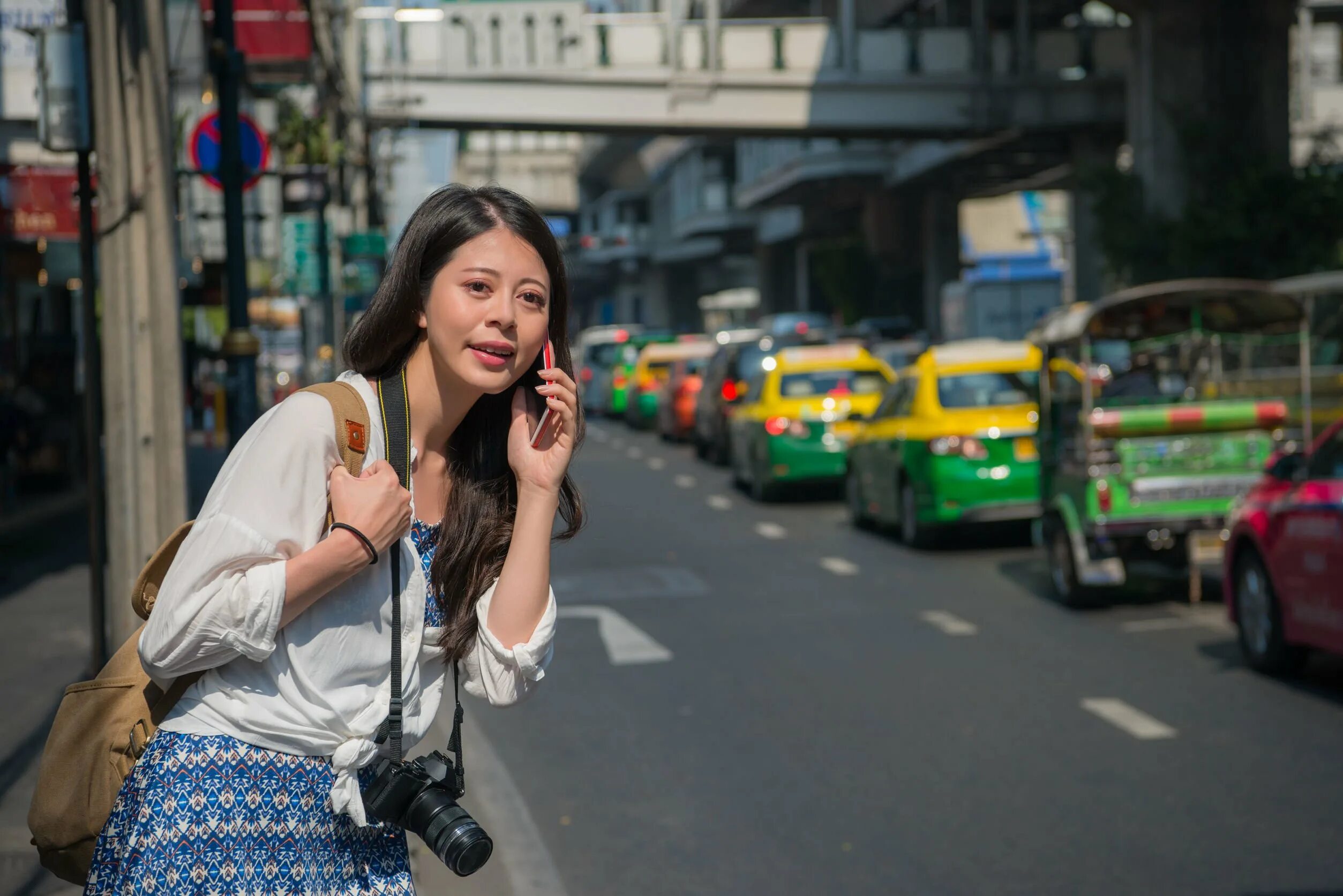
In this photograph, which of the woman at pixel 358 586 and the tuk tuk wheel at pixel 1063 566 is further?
the tuk tuk wheel at pixel 1063 566

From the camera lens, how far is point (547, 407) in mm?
3121

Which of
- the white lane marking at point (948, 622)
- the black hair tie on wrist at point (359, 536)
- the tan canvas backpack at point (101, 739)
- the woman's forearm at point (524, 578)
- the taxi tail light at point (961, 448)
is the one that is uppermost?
the black hair tie on wrist at point (359, 536)

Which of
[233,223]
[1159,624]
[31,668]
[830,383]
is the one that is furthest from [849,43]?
[31,668]

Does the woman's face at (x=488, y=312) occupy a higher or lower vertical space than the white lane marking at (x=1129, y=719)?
higher

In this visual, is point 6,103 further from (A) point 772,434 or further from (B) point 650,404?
(B) point 650,404

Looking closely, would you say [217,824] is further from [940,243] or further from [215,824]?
[940,243]

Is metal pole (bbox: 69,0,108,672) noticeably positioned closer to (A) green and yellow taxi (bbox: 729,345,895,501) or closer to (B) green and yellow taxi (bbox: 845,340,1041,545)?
(B) green and yellow taxi (bbox: 845,340,1041,545)

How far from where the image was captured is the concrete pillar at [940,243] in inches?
2167

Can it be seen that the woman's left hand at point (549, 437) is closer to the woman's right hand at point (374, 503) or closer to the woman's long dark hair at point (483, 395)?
the woman's long dark hair at point (483, 395)

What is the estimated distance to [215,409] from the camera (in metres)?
36.0

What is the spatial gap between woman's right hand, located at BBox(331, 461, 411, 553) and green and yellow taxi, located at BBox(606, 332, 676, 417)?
42868 mm

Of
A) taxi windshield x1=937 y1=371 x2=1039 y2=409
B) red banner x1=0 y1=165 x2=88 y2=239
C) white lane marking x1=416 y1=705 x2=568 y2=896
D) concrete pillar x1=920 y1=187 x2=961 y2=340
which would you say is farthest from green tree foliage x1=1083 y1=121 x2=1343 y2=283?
white lane marking x1=416 y1=705 x2=568 y2=896

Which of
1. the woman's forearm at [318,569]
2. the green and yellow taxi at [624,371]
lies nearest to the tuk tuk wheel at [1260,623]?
the woman's forearm at [318,569]

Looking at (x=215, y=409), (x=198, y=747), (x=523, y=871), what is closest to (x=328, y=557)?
(x=198, y=747)
